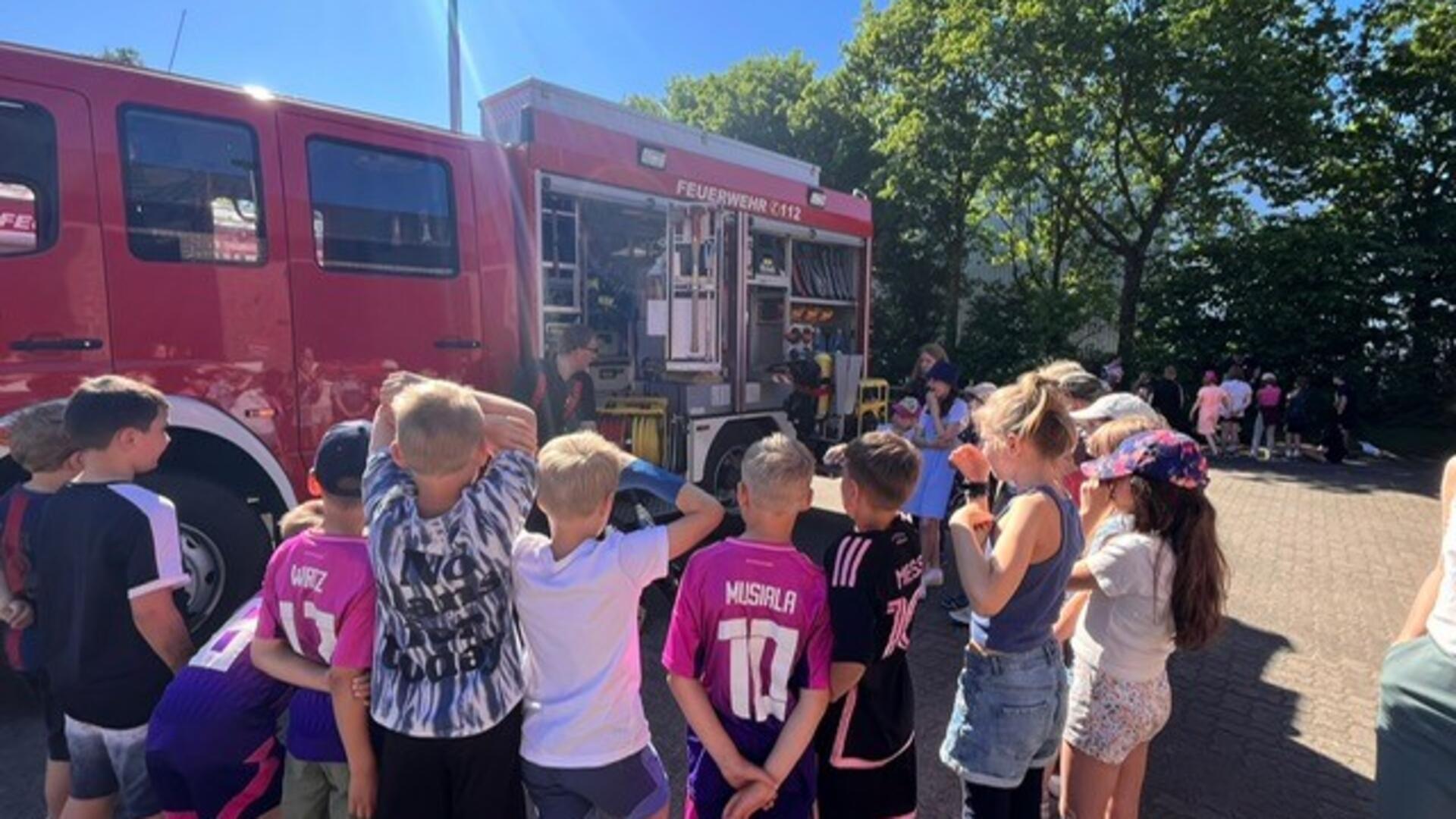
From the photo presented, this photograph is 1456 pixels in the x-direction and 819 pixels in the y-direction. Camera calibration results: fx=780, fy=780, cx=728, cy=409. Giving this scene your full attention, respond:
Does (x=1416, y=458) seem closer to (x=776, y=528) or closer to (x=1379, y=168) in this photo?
(x=1379, y=168)

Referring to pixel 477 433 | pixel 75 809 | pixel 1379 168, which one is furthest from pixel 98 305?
pixel 1379 168

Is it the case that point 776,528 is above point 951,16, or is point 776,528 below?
below

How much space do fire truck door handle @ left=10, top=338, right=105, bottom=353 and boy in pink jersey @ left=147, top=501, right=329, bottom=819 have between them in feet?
6.49

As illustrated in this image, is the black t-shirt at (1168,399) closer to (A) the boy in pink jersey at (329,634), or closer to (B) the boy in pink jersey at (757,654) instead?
(B) the boy in pink jersey at (757,654)

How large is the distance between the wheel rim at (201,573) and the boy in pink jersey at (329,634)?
2036mm

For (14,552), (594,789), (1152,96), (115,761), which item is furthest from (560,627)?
(1152,96)

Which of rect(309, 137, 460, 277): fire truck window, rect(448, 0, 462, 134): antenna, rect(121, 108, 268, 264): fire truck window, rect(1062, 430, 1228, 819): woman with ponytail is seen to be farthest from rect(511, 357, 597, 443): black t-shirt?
rect(448, 0, 462, 134): antenna

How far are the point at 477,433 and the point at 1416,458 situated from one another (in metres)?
18.9

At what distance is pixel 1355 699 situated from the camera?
399cm

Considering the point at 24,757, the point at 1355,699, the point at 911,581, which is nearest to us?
the point at 911,581

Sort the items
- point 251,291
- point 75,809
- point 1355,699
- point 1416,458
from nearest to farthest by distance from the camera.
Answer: point 75,809 < point 251,291 < point 1355,699 < point 1416,458

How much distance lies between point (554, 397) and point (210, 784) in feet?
9.44

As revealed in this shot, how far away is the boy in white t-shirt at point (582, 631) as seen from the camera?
1.88 m

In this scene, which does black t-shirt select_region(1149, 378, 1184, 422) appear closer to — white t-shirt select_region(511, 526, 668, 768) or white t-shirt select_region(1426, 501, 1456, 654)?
white t-shirt select_region(1426, 501, 1456, 654)
